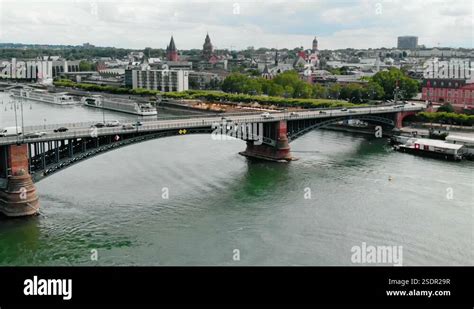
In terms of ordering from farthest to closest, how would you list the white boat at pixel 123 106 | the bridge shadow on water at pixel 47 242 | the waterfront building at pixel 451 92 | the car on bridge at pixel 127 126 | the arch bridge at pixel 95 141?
the white boat at pixel 123 106 → the waterfront building at pixel 451 92 → the car on bridge at pixel 127 126 → the arch bridge at pixel 95 141 → the bridge shadow on water at pixel 47 242

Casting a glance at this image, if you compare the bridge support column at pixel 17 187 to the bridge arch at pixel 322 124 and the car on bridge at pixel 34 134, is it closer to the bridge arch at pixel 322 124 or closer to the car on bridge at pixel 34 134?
the car on bridge at pixel 34 134

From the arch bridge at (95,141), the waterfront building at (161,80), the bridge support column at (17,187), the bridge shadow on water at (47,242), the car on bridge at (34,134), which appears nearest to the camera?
the bridge shadow on water at (47,242)

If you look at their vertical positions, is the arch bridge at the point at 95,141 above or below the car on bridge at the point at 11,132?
below

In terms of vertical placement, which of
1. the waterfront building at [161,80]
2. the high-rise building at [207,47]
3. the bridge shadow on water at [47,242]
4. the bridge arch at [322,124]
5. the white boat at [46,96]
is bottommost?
the bridge shadow on water at [47,242]

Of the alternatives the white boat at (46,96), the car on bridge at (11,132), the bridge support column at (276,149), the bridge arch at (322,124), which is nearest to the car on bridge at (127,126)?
the car on bridge at (11,132)

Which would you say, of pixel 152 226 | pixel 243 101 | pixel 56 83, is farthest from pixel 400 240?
pixel 56 83

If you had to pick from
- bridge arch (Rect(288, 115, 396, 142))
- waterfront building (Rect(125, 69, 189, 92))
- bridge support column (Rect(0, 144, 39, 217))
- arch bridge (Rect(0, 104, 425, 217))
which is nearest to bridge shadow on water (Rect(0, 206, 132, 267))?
bridge support column (Rect(0, 144, 39, 217))
